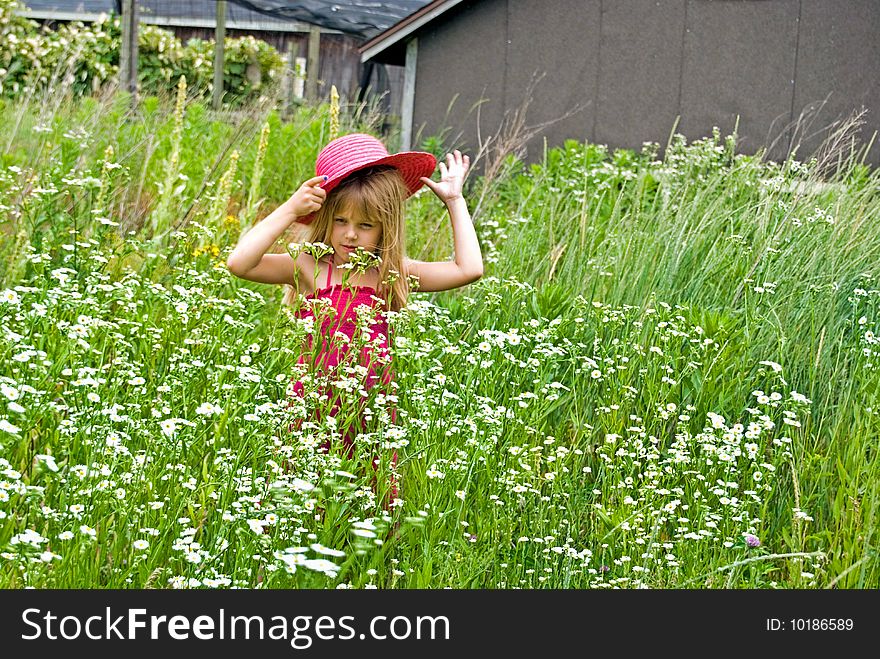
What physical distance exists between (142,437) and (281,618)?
3.03 ft

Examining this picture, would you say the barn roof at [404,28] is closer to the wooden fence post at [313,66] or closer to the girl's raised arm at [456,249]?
the wooden fence post at [313,66]

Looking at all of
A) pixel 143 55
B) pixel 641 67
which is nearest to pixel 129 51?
pixel 641 67

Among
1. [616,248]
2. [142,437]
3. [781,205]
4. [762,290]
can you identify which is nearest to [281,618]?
[142,437]

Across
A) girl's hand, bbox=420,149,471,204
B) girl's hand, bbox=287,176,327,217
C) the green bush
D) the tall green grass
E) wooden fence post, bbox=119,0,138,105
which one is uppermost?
the green bush

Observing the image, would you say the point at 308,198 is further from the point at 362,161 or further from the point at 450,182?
the point at 450,182

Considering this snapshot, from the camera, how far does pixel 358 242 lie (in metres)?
3.80

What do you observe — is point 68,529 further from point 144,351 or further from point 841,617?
point 841,617

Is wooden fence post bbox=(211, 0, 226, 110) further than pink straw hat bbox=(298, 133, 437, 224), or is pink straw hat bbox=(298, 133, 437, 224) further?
wooden fence post bbox=(211, 0, 226, 110)

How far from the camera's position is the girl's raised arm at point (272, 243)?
3637 mm

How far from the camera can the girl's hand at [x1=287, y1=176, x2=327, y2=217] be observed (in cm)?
362

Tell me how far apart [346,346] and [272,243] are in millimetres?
445

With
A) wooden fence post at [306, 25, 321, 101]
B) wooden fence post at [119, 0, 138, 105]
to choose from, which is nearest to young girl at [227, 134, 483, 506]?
wooden fence post at [119, 0, 138, 105]

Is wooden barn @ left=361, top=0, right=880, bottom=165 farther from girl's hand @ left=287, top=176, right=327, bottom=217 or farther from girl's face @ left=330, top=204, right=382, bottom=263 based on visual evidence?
girl's hand @ left=287, top=176, right=327, bottom=217

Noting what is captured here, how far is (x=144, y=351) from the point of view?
400cm
